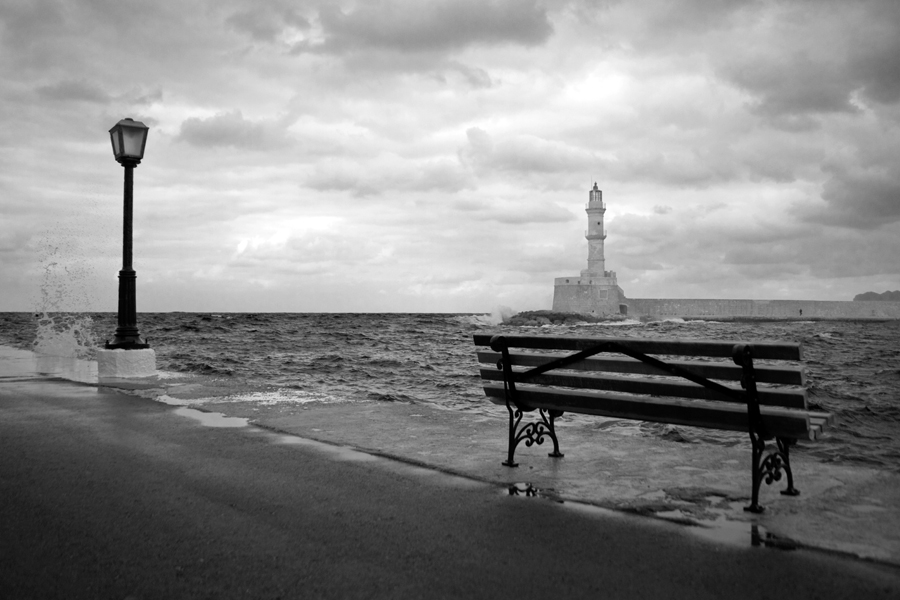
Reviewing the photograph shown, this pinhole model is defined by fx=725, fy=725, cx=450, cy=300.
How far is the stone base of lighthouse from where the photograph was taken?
286 feet

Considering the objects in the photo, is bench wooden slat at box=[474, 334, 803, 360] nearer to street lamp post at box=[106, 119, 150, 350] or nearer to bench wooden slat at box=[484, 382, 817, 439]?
bench wooden slat at box=[484, 382, 817, 439]

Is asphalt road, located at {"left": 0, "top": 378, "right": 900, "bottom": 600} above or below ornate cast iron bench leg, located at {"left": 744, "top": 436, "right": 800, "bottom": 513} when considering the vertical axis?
below

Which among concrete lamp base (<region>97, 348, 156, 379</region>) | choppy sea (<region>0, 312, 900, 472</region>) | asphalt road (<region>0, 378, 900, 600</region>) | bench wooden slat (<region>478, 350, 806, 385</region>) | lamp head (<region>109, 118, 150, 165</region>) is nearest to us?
asphalt road (<region>0, 378, 900, 600</region>)

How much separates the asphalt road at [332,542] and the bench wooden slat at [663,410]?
81 cm

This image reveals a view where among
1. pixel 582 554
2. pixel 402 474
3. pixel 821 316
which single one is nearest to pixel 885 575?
pixel 582 554

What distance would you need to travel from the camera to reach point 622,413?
15.4 feet

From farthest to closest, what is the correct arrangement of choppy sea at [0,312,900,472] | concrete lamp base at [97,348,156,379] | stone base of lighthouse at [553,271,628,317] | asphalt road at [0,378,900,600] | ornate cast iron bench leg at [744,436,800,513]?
stone base of lighthouse at [553,271,628,317] < concrete lamp base at [97,348,156,379] < choppy sea at [0,312,900,472] < ornate cast iron bench leg at [744,436,800,513] < asphalt road at [0,378,900,600]

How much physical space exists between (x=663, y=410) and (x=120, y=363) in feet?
29.4

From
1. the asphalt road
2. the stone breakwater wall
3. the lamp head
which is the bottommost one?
the asphalt road

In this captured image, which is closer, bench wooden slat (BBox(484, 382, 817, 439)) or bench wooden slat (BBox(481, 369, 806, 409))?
bench wooden slat (BBox(484, 382, 817, 439))

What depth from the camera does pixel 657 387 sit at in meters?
4.64

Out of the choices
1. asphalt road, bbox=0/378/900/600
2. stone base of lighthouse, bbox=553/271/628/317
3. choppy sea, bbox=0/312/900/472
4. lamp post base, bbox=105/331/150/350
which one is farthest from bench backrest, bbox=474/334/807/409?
stone base of lighthouse, bbox=553/271/628/317

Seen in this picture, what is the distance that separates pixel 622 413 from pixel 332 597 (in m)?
2.45

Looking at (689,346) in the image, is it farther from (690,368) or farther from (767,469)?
(767,469)
